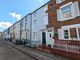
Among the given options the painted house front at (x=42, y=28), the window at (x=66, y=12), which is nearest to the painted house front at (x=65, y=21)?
the window at (x=66, y=12)

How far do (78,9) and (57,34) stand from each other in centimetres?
502

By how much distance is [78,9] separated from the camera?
51.5ft

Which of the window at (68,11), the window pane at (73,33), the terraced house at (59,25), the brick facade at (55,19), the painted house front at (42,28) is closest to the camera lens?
the terraced house at (59,25)

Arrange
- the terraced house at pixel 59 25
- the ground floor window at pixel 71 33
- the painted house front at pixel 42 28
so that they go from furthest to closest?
the painted house front at pixel 42 28, the terraced house at pixel 59 25, the ground floor window at pixel 71 33

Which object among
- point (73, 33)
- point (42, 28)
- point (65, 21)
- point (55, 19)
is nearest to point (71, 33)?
point (73, 33)

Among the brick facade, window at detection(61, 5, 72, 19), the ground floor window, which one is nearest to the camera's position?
the ground floor window

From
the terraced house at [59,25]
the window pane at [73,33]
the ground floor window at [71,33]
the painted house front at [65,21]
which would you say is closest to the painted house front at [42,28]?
the terraced house at [59,25]

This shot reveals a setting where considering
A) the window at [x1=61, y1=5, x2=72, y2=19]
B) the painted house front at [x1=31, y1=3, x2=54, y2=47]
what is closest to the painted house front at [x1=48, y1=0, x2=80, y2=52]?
the window at [x1=61, y1=5, x2=72, y2=19]

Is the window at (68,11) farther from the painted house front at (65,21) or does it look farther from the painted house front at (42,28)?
the painted house front at (42,28)

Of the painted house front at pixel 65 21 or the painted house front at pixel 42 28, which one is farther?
the painted house front at pixel 42 28

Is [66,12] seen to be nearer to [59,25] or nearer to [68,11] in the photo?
[68,11]

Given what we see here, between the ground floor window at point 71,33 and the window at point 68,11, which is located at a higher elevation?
the window at point 68,11

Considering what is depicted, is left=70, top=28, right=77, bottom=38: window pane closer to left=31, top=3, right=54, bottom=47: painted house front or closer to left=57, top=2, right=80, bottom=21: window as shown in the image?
left=57, top=2, right=80, bottom=21: window

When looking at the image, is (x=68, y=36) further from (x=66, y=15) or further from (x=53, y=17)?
(x=53, y=17)
